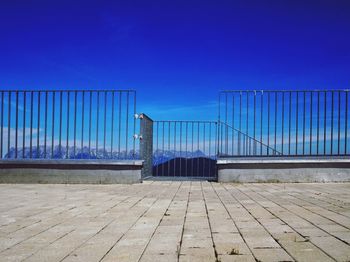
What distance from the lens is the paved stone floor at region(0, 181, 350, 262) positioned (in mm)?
3371

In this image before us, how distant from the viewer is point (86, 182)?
10.7 metres

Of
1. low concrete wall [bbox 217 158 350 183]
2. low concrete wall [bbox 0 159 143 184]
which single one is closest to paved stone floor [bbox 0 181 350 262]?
low concrete wall [bbox 0 159 143 184]

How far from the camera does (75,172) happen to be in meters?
10.7

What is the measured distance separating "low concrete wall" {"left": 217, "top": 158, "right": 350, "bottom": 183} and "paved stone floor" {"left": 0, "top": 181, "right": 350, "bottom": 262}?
330cm

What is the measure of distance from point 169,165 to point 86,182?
3360mm

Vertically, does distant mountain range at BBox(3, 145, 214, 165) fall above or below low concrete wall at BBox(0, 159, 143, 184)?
above

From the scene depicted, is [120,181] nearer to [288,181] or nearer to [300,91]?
[288,181]

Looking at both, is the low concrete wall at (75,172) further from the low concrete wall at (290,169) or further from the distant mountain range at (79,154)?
the low concrete wall at (290,169)

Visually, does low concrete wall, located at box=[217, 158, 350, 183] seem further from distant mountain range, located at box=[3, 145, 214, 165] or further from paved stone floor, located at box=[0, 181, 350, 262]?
paved stone floor, located at box=[0, 181, 350, 262]

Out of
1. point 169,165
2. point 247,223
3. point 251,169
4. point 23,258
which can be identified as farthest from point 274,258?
point 169,165

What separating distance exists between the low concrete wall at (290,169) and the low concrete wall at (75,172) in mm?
2524

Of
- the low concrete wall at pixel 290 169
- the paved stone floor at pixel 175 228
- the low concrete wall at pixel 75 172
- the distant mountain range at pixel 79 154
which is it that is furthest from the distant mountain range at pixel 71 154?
the paved stone floor at pixel 175 228

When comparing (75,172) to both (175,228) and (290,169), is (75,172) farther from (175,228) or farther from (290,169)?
(175,228)

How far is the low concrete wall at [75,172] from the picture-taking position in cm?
1070
